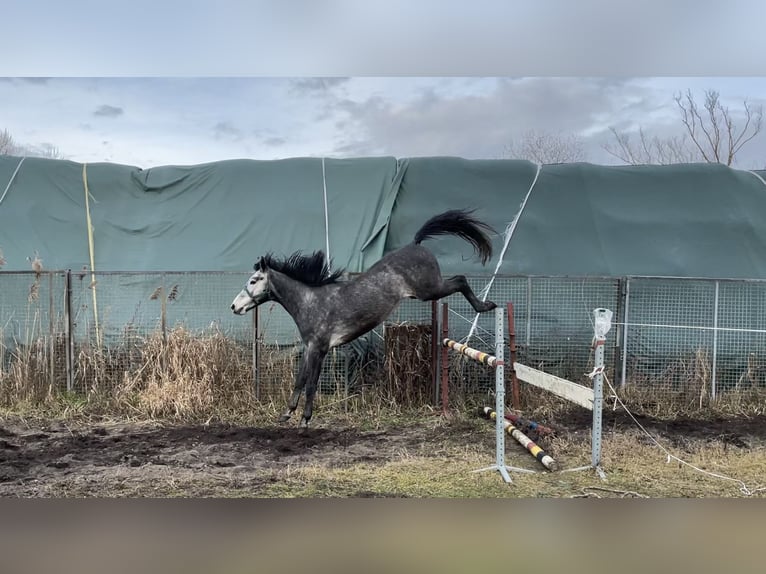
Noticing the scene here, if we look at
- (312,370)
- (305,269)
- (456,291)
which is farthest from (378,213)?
(312,370)

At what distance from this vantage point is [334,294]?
16.5 feet

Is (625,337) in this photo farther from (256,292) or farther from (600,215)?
(256,292)

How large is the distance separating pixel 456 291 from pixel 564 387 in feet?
4.38

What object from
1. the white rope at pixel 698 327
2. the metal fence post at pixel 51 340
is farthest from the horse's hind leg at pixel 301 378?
the white rope at pixel 698 327

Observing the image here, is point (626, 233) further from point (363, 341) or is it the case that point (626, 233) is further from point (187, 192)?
point (187, 192)

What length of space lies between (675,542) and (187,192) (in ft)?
22.4

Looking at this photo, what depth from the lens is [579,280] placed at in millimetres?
6453

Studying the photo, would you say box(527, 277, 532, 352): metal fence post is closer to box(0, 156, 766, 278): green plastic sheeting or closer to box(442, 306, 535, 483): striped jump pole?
box(0, 156, 766, 278): green plastic sheeting

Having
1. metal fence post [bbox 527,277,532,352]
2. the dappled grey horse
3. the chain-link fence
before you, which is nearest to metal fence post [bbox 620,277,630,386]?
the chain-link fence

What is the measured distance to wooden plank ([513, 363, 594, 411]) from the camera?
3.89 metres

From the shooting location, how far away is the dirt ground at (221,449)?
12.8ft

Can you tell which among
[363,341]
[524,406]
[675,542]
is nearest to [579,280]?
[524,406]

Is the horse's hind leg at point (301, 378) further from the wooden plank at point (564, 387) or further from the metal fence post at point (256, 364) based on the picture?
the wooden plank at point (564, 387)

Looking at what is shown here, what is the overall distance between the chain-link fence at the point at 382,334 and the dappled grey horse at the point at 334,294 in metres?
1.16
